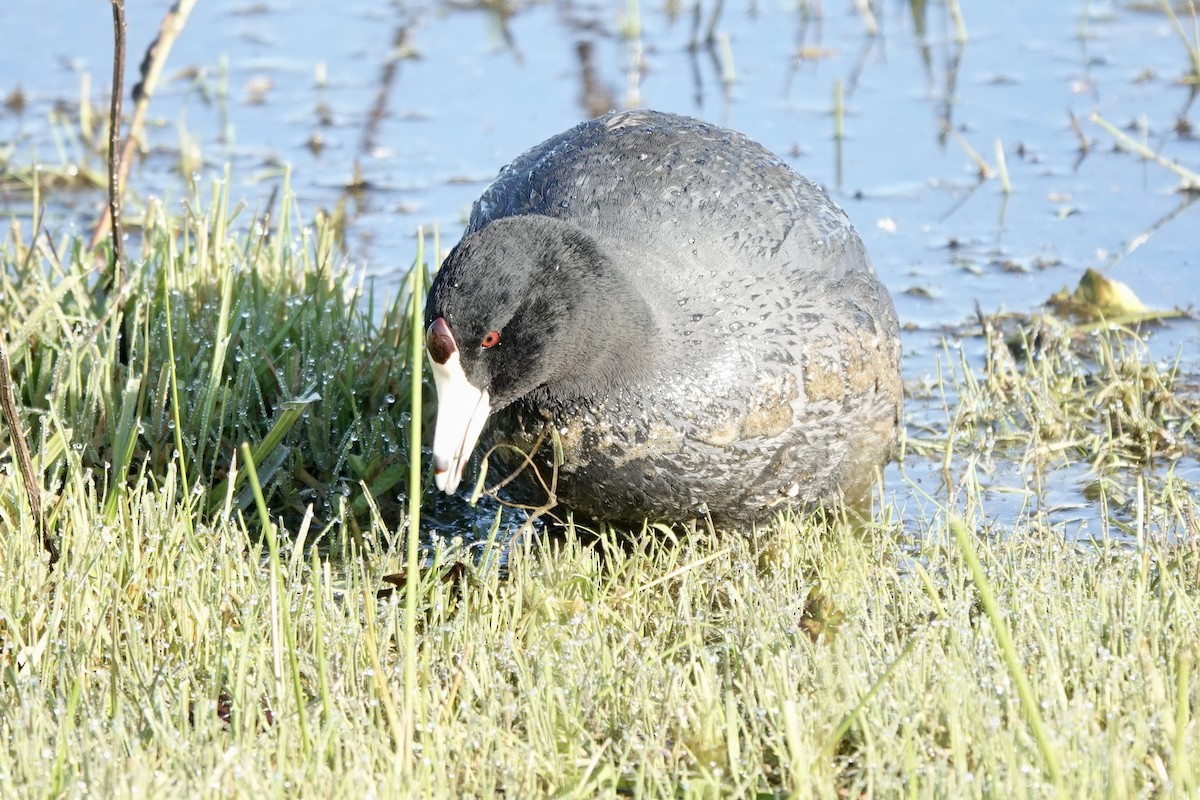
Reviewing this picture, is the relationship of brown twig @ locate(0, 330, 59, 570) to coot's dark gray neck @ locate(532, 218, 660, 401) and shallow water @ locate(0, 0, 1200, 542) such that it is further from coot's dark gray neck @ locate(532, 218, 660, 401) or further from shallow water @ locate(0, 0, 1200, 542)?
shallow water @ locate(0, 0, 1200, 542)

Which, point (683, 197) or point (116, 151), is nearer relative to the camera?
point (683, 197)

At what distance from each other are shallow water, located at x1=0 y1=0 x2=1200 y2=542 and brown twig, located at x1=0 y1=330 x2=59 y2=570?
241 centimetres

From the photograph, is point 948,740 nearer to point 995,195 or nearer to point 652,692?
point 652,692

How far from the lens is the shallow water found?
5.76m

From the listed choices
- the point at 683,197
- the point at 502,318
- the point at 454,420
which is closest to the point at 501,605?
the point at 454,420

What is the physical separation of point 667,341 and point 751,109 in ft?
13.2

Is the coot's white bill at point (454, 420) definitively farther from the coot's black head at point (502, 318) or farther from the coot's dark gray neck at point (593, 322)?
the coot's dark gray neck at point (593, 322)

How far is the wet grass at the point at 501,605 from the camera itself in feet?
8.17

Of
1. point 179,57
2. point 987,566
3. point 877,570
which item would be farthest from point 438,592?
Answer: point 179,57

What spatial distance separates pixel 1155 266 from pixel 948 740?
3.33 m

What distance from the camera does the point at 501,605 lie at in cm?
327

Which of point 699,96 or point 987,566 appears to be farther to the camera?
point 699,96

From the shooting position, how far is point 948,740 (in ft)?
8.50

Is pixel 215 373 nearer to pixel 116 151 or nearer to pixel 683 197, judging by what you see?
pixel 116 151
